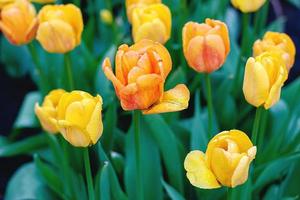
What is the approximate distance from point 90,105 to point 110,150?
57cm

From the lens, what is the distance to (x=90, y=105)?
3.27ft

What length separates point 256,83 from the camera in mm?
1028

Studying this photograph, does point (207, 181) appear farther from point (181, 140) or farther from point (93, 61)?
point (93, 61)

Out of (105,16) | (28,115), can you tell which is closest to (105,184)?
(28,115)

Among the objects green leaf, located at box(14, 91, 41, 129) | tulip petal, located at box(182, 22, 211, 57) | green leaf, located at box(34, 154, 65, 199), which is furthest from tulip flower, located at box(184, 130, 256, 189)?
green leaf, located at box(14, 91, 41, 129)

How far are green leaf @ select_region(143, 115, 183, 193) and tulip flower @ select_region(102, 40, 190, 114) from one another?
1.33 ft

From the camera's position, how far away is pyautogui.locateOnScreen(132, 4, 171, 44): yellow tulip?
1304mm

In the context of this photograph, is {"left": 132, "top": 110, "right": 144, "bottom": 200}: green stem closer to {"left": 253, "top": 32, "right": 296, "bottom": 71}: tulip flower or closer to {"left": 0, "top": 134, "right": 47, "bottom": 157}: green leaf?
{"left": 253, "top": 32, "right": 296, "bottom": 71}: tulip flower

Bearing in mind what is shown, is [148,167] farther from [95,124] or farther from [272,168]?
[95,124]

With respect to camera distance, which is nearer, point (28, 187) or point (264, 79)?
point (264, 79)

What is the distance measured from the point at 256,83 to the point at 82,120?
287 millimetres

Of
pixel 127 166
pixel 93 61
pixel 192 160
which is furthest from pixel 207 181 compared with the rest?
pixel 93 61

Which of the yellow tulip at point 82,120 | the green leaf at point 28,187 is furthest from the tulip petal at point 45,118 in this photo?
the green leaf at point 28,187

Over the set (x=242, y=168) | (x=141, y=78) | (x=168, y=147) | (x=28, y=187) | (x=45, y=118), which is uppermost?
(x=141, y=78)
